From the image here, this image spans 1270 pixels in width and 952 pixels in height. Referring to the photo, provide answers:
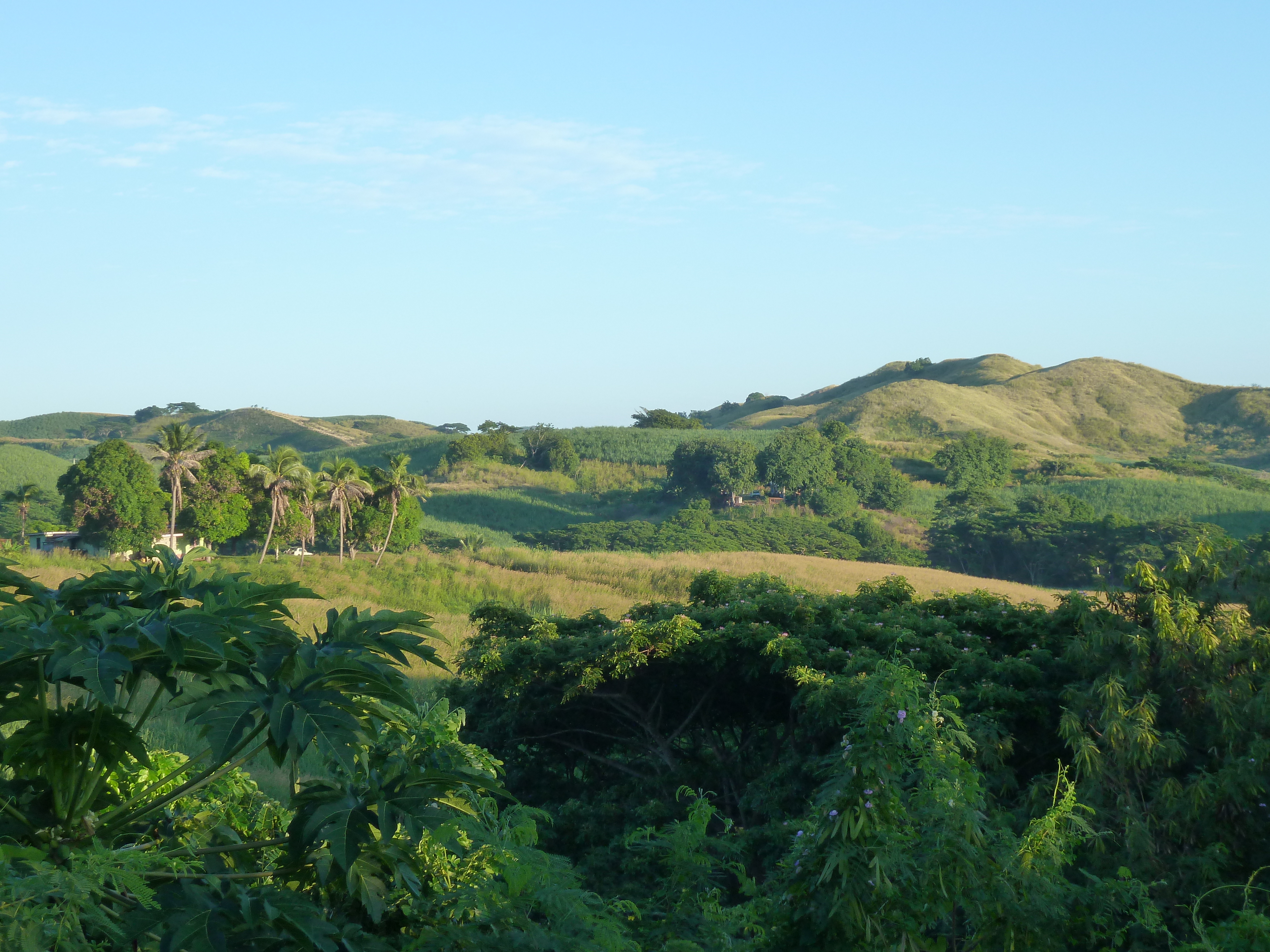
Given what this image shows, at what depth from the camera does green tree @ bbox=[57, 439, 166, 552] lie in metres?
48.8

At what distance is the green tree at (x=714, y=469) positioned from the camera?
77938mm

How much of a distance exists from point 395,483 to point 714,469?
31173 mm

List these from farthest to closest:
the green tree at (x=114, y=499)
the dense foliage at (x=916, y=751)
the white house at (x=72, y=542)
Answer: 1. the white house at (x=72, y=542)
2. the green tree at (x=114, y=499)
3. the dense foliage at (x=916, y=751)

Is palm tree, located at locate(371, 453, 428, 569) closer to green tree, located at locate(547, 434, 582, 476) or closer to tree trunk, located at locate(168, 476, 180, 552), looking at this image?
tree trunk, located at locate(168, 476, 180, 552)

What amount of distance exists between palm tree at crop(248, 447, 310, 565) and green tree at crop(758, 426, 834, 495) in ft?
126

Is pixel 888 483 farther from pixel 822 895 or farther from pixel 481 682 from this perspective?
pixel 822 895

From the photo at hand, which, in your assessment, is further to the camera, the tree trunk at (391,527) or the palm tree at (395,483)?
the palm tree at (395,483)

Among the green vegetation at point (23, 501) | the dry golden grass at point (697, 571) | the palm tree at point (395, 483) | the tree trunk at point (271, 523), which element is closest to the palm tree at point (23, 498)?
the green vegetation at point (23, 501)

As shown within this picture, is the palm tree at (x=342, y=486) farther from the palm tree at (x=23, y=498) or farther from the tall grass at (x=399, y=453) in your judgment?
the tall grass at (x=399, y=453)

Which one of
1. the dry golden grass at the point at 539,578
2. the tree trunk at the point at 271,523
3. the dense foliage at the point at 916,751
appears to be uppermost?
the dense foliage at the point at 916,751

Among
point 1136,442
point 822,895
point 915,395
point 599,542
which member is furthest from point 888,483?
point 822,895

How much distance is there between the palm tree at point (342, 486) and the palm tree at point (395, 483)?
4.81 ft

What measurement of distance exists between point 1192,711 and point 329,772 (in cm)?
781

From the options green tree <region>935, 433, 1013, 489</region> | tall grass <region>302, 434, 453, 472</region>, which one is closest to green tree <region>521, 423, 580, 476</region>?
tall grass <region>302, 434, 453, 472</region>
